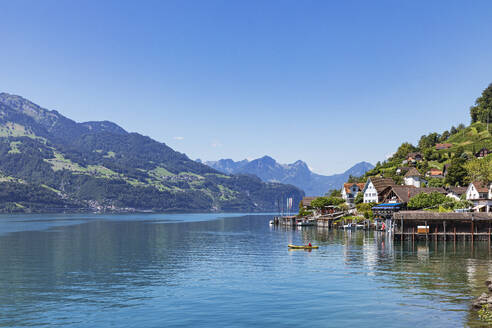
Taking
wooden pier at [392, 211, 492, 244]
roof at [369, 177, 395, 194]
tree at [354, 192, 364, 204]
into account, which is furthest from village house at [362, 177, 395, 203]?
wooden pier at [392, 211, 492, 244]

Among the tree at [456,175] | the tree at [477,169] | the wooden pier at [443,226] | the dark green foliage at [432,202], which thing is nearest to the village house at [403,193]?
the dark green foliage at [432,202]

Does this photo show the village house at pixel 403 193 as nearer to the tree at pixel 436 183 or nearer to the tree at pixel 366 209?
the tree at pixel 366 209

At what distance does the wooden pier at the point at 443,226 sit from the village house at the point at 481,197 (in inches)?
939

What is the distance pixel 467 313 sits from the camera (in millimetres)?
38781

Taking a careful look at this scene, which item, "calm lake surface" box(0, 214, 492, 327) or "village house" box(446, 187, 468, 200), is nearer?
"calm lake surface" box(0, 214, 492, 327)

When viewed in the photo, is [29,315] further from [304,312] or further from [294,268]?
[294,268]

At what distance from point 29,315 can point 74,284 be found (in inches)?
622

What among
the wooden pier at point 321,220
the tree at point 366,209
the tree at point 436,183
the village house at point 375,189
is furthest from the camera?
the tree at point 436,183

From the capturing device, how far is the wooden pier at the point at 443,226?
4395 inches

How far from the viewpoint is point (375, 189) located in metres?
183

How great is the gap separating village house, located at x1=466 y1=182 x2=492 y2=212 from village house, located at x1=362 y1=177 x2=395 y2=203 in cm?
4281

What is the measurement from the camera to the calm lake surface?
127 ft

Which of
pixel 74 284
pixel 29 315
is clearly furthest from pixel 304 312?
pixel 74 284

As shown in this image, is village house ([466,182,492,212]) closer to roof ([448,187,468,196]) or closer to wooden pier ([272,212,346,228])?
roof ([448,187,468,196])
